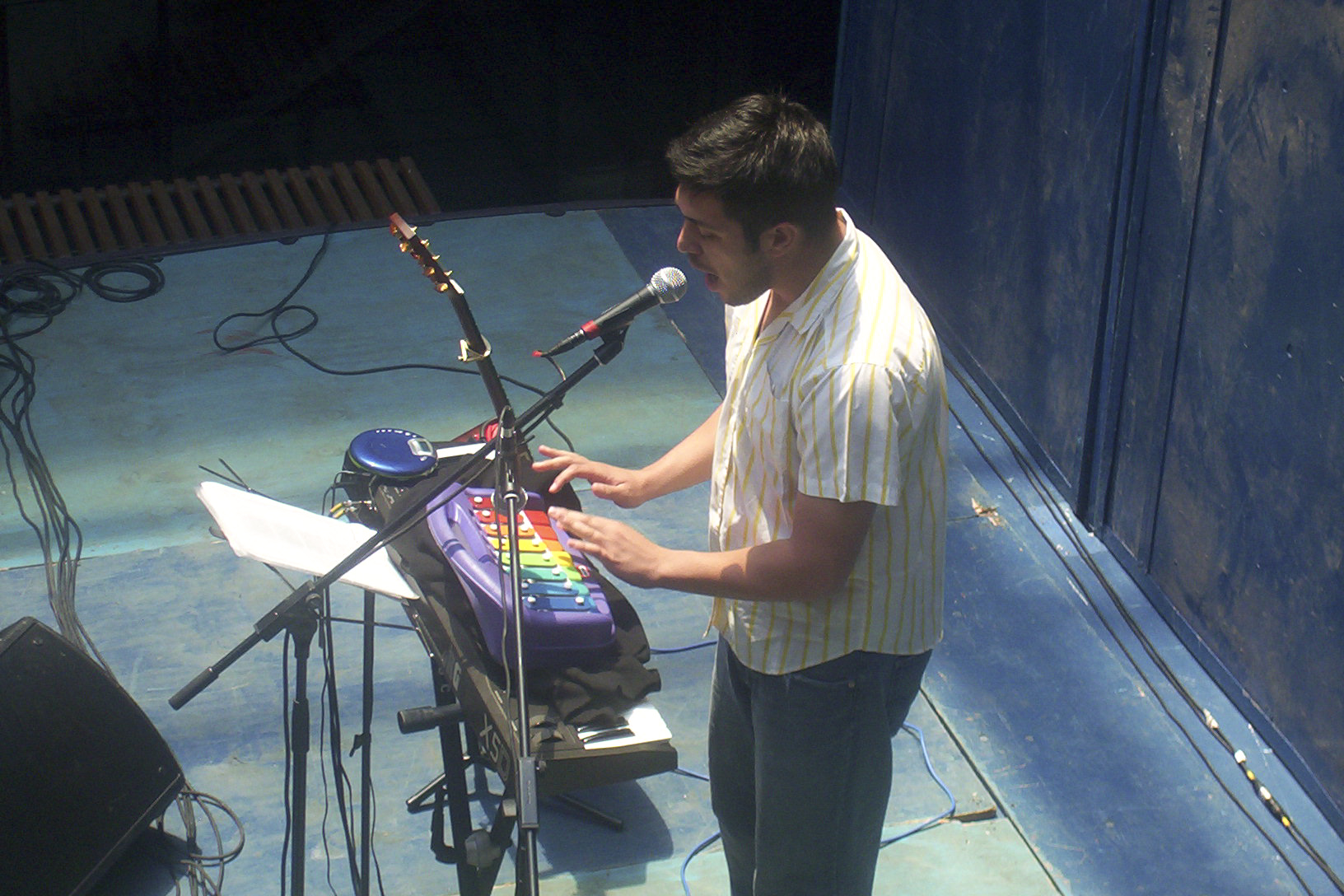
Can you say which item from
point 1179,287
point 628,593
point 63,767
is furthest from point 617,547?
point 1179,287

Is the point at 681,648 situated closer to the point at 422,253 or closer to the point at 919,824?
the point at 919,824

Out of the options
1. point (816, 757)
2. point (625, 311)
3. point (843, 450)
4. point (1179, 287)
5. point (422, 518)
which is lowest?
point (816, 757)

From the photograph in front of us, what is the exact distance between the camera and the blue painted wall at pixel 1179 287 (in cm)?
299

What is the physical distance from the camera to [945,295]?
478 cm

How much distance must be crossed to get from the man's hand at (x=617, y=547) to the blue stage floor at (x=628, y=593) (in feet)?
3.75

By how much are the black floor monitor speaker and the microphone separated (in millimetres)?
1315

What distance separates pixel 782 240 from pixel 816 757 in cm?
77

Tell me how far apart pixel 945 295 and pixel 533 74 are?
2.92 meters

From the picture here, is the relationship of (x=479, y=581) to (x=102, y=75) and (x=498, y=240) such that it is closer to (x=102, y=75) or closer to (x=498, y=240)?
(x=498, y=240)

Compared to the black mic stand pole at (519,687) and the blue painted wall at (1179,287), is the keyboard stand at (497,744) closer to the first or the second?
the black mic stand pole at (519,687)

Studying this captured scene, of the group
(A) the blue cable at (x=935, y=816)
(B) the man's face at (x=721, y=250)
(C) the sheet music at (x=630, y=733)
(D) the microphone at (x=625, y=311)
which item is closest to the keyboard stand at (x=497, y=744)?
(C) the sheet music at (x=630, y=733)

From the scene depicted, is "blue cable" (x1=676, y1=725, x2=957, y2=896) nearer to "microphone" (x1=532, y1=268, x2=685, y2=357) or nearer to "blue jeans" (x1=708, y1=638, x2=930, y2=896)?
"blue jeans" (x1=708, y1=638, x2=930, y2=896)

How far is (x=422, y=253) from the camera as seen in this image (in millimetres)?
1846

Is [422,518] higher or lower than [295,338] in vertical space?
higher
